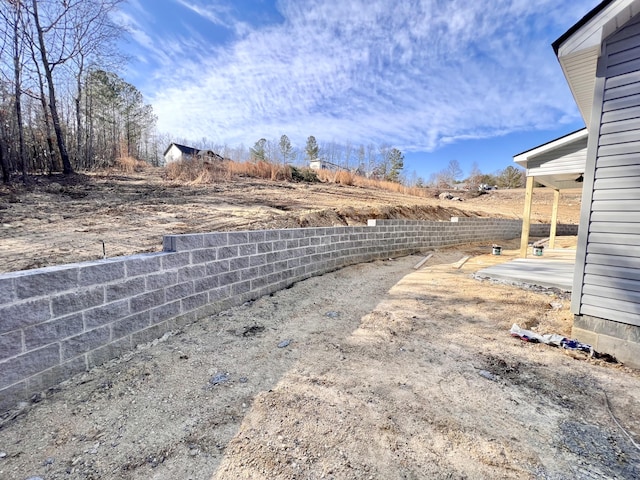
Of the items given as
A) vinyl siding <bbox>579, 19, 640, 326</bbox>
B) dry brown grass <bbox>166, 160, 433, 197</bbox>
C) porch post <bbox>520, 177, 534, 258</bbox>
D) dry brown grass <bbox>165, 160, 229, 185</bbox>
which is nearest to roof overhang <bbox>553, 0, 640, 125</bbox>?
vinyl siding <bbox>579, 19, 640, 326</bbox>

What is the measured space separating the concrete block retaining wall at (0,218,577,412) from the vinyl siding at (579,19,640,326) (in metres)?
3.57

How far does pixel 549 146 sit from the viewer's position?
6.46 metres

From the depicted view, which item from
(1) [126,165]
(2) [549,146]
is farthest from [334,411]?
(1) [126,165]

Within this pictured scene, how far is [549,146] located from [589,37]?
4.90m

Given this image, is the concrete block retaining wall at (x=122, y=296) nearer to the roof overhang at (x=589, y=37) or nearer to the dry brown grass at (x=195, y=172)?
the roof overhang at (x=589, y=37)

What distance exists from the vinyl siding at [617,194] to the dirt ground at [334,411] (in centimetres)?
59

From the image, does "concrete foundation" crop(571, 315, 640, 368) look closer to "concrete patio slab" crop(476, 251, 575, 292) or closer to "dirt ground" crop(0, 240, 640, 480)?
"dirt ground" crop(0, 240, 640, 480)

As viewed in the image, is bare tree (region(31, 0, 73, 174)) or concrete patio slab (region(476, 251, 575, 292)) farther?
bare tree (region(31, 0, 73, 174))

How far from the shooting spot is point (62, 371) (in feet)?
6.26

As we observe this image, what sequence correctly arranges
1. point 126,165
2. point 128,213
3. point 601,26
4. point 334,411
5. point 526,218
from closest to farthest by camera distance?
point 334,411, point 601,26, point 128,213, point 526,218, point 126,165

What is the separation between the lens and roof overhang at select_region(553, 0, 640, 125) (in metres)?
2.33

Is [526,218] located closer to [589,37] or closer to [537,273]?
[537,273]

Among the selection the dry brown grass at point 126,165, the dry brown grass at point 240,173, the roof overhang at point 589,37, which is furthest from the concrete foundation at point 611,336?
the dry brown grass at point 126,165

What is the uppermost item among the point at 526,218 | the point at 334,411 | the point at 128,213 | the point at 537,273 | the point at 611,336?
the point at 526,218
